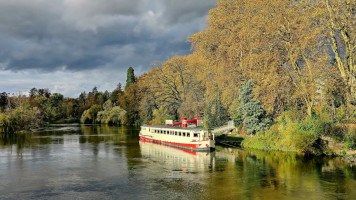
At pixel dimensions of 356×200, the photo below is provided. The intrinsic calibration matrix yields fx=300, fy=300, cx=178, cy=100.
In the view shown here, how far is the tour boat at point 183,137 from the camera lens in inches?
1639

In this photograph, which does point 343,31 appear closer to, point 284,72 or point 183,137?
point 284,72

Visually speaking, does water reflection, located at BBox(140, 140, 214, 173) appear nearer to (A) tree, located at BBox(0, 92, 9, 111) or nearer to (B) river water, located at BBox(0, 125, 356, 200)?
(B) river water, located at BBox(0, 125, 356, 200)

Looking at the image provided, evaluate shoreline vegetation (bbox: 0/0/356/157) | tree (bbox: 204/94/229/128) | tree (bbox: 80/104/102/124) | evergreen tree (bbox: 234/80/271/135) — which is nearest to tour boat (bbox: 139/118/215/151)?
evergreen tree (bbox: 234/80/271/135)

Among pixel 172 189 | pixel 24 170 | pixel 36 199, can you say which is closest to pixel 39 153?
pixel 24 170

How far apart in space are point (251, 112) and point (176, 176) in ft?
67.5

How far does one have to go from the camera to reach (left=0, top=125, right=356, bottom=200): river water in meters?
21.7

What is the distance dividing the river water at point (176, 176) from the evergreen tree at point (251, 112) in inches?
212

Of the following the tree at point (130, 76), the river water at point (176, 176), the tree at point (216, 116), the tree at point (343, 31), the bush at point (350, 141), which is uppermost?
the tree at point (130, 76)

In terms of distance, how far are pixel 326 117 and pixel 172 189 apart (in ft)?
75.9

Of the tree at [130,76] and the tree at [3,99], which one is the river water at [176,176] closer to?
the tree at [130,76]

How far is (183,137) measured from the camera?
146 feet

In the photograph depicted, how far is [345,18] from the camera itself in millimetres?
31016

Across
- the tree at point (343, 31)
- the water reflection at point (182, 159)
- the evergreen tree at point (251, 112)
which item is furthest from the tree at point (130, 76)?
the tree at point (343, 31)

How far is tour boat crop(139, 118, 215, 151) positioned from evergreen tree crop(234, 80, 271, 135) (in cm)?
591
